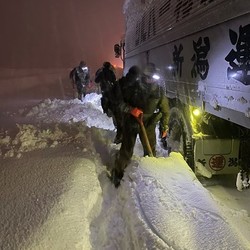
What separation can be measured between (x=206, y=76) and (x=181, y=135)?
157cm

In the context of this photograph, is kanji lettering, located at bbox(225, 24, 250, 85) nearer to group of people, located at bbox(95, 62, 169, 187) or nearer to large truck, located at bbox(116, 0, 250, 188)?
large truck, located at bbox(116, 0, 250, 188)

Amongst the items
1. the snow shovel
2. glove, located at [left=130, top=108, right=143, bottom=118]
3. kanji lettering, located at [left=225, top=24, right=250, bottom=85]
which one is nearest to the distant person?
the snow shovel

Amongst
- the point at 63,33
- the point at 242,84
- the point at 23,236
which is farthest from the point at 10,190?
the point at 63,33

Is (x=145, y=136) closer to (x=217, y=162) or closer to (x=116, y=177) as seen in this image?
(x=116, y=177)

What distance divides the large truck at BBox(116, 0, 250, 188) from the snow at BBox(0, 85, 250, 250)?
0.53m

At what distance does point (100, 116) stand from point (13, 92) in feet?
36.0

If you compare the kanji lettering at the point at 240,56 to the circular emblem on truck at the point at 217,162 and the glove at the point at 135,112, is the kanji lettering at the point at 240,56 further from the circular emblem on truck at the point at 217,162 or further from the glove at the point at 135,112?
the circular emblem on truck at the point at 217,162

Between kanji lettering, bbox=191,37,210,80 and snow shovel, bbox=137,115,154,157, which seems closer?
kanji lettering, bbox=191,37,210,80

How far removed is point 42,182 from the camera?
3957 millimetres

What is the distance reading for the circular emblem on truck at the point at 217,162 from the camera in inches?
191

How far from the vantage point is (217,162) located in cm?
487

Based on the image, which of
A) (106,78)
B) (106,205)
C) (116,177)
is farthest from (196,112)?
(106,78)

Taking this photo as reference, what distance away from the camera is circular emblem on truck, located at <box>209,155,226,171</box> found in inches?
191

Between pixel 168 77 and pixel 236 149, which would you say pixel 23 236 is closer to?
pixel 236 149
